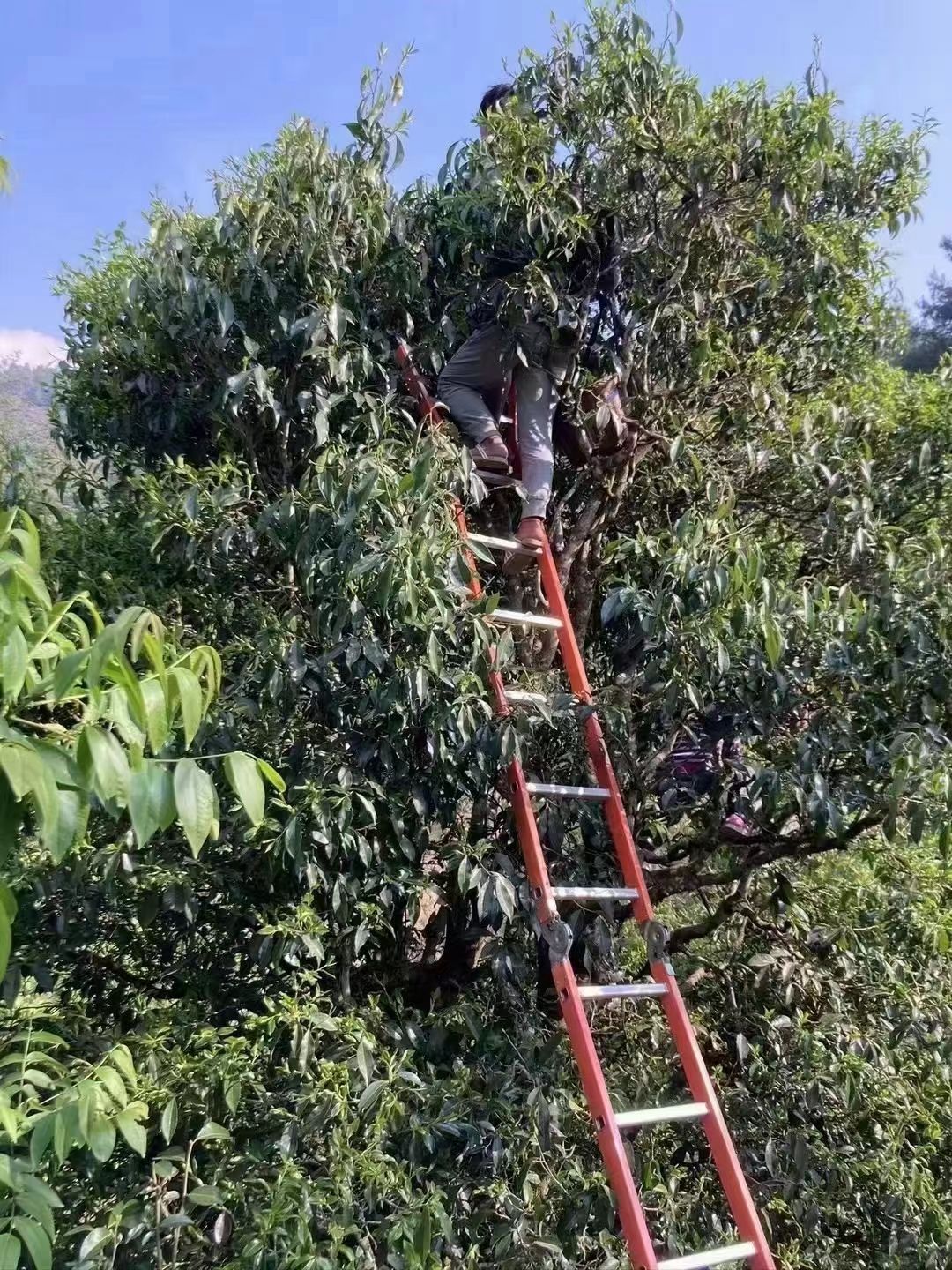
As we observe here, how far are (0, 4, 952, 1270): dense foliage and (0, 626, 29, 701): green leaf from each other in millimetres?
1364

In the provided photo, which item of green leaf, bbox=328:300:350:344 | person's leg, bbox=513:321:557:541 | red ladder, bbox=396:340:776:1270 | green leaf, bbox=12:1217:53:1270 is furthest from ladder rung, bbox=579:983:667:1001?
green leaf, bbox=328:300:350:344

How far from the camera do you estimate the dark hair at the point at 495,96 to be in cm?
353

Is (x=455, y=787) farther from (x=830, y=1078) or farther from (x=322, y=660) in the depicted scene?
(x=830, y=1078)

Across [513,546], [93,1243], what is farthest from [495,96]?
[93,1243]

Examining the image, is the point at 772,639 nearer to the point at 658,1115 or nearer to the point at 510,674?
the point at 510,674

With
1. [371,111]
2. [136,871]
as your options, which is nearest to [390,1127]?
[136,871]

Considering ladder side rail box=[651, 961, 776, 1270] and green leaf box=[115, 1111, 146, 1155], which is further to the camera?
ladder side rail box=[651, 961, 776, 1270]

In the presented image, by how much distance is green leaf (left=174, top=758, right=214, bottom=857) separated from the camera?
1085 mm

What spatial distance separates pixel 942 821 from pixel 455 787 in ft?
3.99

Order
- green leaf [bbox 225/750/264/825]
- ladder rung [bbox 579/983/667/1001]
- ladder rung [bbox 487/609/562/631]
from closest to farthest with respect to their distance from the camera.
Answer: green leaf [bbox 225/750/264/825] < ladder rung [bbox 579/983/667/1001] < ladder rung [bbox 487/609/562/631]

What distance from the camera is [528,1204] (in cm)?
240

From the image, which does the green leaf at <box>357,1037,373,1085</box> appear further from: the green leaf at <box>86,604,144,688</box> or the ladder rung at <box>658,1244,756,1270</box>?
the green leaf at <box>86,604,144,688</box>

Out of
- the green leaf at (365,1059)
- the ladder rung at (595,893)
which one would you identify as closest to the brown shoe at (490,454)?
the ladder rung at (595,893)

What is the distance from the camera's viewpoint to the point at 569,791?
2766mm
